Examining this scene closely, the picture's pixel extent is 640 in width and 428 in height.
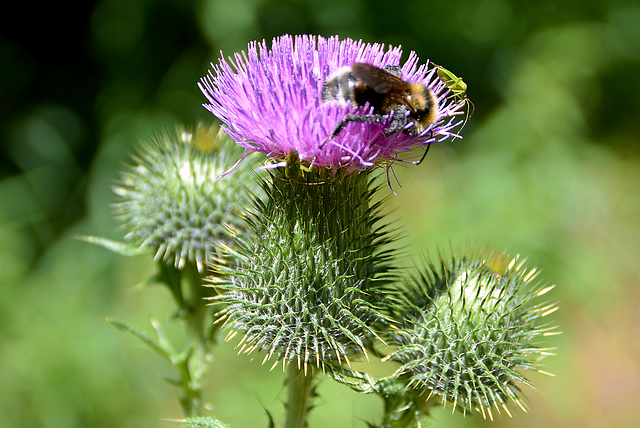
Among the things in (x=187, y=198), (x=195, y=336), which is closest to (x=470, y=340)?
(x=195, y=336)

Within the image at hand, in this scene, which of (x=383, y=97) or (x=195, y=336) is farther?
(x=195, y=336)

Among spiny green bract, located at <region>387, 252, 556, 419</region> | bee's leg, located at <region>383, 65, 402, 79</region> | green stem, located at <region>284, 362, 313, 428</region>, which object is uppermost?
bee's leg, located at <region>383, 65, 402, 79</region>

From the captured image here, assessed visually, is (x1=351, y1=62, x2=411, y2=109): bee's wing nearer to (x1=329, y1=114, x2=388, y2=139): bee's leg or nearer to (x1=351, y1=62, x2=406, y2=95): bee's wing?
(x1=351, y1=62, x2=406, y2=95): bee's wing

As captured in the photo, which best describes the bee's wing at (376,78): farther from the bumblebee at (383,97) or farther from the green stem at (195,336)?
the green stem at (195,336)

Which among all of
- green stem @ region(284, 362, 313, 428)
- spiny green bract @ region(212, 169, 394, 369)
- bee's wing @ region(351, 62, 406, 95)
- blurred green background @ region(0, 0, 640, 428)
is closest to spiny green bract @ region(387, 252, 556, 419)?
spiny green bract @ region(212, 169, 394, 369)

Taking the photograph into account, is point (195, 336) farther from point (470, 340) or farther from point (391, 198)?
point (391, 198)
